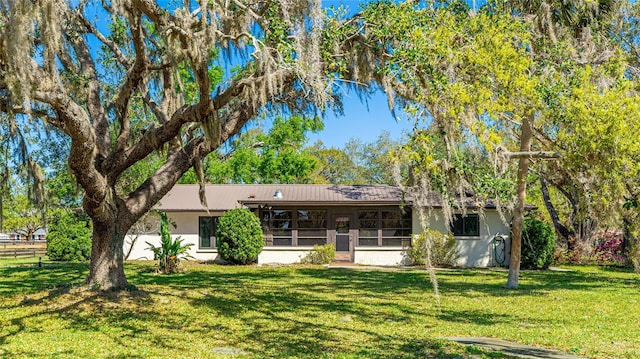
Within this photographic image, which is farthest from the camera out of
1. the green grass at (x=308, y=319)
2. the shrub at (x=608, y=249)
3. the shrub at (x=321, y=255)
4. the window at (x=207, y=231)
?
the shrub at (x=608, y=249)

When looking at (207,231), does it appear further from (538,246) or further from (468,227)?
(538,246)

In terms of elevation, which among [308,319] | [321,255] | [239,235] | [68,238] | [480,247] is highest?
[239,235]

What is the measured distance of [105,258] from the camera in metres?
9.77

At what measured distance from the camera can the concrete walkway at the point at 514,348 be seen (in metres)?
6.06

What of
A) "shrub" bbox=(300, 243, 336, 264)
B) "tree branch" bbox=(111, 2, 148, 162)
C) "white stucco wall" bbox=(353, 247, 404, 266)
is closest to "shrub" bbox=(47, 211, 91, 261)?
"shrub" bbox=(300, 243, 336, 264)

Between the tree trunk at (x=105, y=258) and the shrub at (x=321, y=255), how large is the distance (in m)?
11.8

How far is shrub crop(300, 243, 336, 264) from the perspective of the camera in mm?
21047

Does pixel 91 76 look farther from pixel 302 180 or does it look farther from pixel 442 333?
pixel 302 180

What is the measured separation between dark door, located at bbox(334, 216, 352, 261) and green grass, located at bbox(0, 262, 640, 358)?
25.5ft

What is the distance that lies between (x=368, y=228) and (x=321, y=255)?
248 centimetres

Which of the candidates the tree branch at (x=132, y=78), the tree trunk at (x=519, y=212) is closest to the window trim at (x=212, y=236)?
the tree branch at (x=132, y=78)

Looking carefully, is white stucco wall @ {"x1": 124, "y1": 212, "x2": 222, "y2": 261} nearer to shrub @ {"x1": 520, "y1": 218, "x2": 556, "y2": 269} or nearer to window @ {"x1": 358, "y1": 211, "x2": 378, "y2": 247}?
window @ {"x1": 358, "y1": 211, "x2": 378, "y2": 247}

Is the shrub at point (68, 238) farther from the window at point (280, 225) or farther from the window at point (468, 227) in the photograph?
the window at point (468, 227)

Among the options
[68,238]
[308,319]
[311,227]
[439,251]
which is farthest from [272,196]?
[308,319]
